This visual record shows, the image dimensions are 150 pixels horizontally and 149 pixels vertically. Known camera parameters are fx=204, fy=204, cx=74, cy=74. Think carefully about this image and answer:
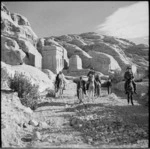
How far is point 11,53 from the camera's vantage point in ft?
93.0

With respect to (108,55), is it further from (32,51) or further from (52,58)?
(32,51)

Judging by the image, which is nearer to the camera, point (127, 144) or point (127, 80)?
point (127, 144)

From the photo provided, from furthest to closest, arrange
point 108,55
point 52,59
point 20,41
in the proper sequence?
point 108,55 → point 52,59 → point 20,41

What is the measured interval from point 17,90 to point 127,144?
19.4ft

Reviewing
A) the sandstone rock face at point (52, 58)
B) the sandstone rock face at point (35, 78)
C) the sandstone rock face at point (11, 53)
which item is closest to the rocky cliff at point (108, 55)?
the sandstone rock face at point (52, 58)

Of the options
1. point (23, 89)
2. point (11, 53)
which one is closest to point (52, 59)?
point (11, 53)

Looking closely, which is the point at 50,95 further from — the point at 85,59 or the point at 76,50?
the point at 76,50

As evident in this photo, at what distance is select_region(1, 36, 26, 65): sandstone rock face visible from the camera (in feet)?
92.6

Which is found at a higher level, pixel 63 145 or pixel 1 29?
pixel 1 29

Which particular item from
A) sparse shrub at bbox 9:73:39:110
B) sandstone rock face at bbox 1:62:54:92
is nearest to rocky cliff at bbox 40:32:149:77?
sandstone rock face at bbox 1:62:54:92

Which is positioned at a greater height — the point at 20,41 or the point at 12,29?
the point at 12,29

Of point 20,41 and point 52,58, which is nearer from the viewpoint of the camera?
point 20,41

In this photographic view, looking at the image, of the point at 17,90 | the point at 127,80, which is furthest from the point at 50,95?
the point at 127,80

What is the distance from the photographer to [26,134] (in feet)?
17.3
